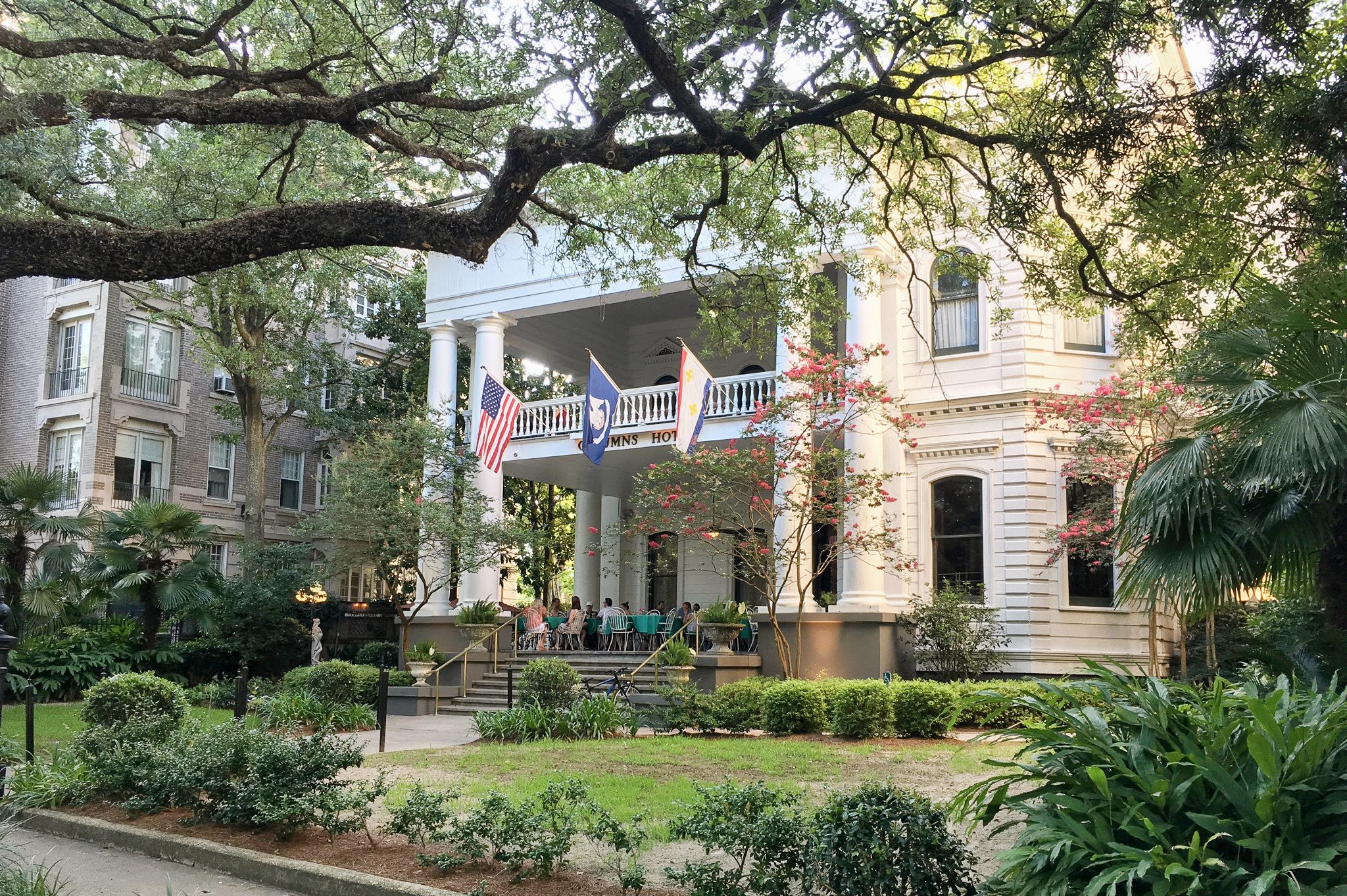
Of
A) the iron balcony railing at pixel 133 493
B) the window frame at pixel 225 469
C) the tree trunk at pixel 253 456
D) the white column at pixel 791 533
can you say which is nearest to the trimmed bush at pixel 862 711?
the white column at pixel 791 533

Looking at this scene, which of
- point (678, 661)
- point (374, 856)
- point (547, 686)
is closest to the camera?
point (374, 856)

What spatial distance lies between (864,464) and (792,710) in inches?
228

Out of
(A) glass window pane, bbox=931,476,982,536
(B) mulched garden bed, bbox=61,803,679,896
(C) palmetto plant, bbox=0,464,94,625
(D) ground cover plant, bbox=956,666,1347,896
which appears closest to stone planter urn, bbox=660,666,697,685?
(A) glass window pane, bbox=931,476,982,536

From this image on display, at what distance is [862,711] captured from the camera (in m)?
14.1

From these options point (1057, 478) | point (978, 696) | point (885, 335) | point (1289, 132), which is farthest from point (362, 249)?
point (978, 696)

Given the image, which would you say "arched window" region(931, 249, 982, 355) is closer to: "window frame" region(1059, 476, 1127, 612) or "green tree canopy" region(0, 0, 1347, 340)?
"window frame" region(1059, 476, 1127, 612)

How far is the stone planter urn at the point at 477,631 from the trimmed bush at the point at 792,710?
815cm

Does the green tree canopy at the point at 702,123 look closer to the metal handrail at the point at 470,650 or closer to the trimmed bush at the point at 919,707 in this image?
the trimmed bush at the point at 919,707

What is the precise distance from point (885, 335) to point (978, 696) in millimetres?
16232

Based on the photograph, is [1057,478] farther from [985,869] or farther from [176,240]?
[176,240]

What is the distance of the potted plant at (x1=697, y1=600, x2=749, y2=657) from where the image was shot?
58.4ft

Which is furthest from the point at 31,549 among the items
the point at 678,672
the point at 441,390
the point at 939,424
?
the point at 939,424

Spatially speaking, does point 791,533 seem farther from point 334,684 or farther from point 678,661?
point 334,684

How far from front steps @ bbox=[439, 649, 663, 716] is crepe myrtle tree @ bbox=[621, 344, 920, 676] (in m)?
2.54
